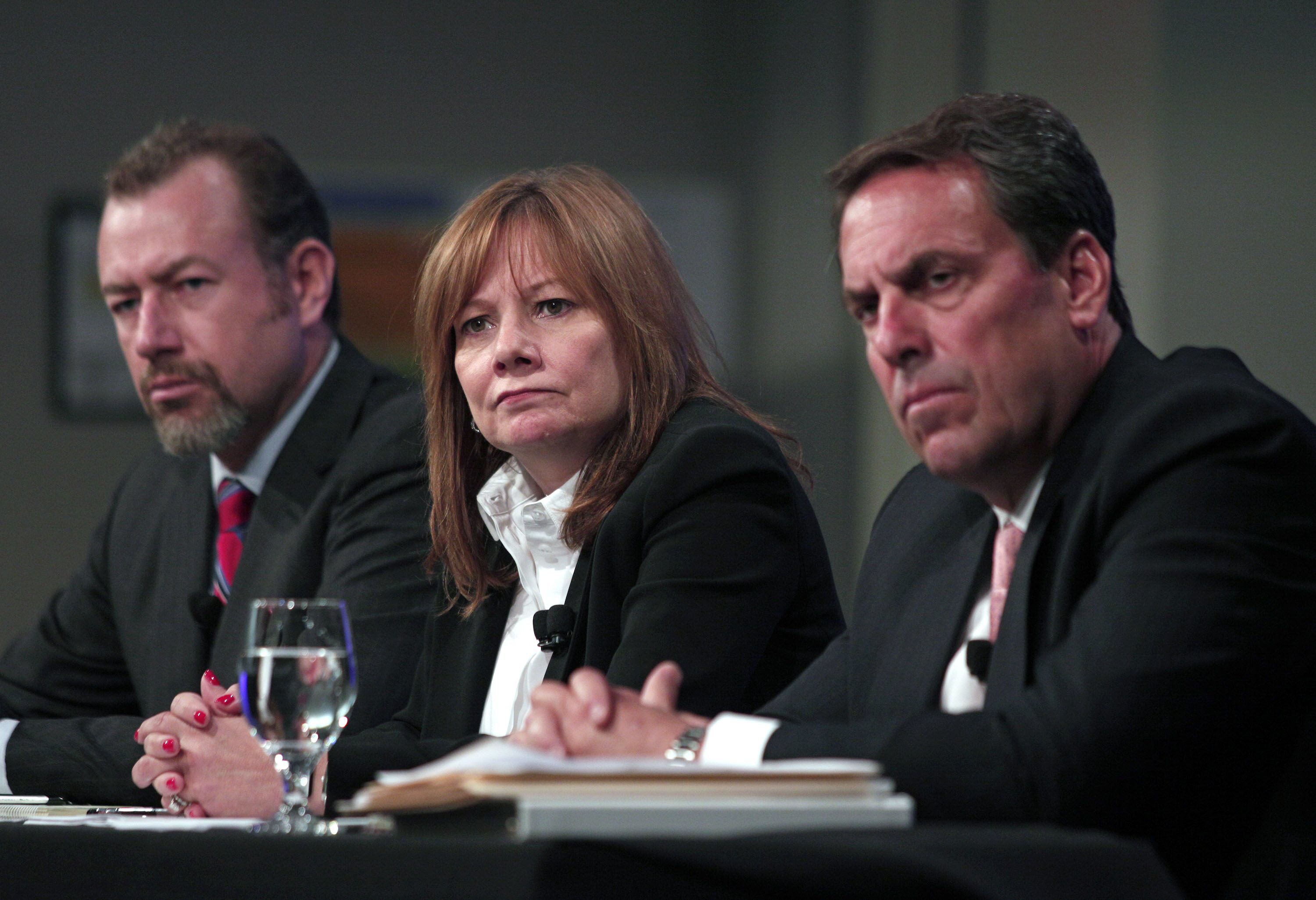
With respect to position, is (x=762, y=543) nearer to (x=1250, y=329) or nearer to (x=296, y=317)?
(x=296, y=317)

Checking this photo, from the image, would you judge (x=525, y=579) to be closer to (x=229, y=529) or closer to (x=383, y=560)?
(x=383, y=560)

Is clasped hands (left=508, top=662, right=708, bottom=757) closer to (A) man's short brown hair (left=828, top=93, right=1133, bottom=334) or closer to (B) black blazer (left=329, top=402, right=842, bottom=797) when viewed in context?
(B) black blazer (left=329, top=402, right=842, bottom=797)

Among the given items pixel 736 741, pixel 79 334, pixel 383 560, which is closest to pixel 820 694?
pixel 736 741

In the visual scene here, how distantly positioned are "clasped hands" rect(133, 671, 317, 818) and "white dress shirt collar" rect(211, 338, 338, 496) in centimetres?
111

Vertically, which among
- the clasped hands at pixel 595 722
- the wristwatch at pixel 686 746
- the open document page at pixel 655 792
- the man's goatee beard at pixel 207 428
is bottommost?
the wristwatch at pixel 686 746

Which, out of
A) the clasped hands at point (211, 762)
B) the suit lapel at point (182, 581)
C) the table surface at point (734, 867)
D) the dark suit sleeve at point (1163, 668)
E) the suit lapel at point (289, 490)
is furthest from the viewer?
the suit lapel at point (182, 581)

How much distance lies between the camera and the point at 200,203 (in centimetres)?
305

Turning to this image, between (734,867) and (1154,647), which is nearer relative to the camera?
(734,867)

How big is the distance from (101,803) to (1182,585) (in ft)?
5.54

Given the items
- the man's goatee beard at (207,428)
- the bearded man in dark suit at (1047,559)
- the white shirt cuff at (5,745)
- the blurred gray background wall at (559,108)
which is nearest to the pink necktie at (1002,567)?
the bearded man in dark suit at (1047,559)

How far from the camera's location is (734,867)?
1.03m

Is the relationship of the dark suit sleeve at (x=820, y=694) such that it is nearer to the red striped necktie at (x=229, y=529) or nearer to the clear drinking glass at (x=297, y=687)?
the clear drinking glass at (x=297, y=687)

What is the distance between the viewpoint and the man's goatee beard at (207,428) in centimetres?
298

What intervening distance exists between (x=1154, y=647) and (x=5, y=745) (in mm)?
1915
